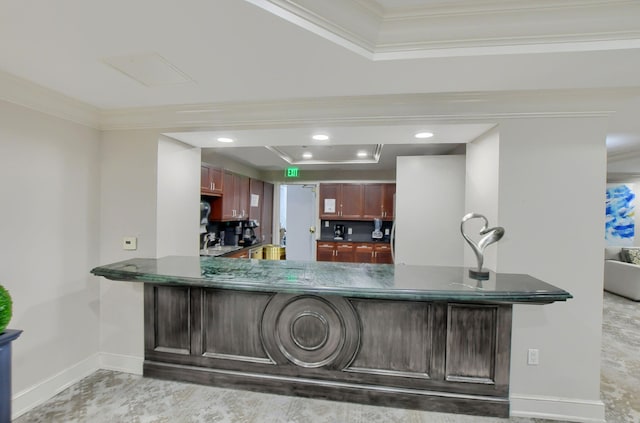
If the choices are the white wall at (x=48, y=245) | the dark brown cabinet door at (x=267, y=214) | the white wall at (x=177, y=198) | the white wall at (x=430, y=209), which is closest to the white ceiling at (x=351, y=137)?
the white wall at (x=177, y=198)

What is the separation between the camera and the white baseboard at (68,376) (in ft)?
6.46

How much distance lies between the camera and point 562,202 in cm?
200

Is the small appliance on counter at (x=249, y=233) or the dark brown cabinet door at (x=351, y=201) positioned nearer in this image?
the small appliance on counter at (x=249, y=233)

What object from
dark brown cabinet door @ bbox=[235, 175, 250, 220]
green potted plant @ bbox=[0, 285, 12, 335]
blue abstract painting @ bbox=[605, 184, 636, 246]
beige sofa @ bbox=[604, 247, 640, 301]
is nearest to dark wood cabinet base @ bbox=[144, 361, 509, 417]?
green potted plant @ bbox=[0, 285, 12, 335]

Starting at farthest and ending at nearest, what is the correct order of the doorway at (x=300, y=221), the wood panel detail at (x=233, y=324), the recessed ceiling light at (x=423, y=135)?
the doorway at (x=300, y=221) → the recessed ceiling light at (x=423, y=135) → the wood panel detail at (x=233, y=324)

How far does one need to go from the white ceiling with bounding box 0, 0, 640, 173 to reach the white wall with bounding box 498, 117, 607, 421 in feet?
1.23

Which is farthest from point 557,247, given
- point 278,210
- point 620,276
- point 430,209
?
point 278,210

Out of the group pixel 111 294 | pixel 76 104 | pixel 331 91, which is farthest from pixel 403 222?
pixel 76 104

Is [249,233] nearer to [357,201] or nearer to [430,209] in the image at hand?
[357,201]

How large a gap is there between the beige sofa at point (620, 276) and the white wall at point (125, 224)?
263 inches

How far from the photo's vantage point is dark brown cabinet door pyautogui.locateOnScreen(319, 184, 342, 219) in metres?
5.84

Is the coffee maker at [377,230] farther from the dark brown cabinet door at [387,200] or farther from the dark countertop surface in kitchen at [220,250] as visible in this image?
the dark countertop surface in kitchen at [220,250]

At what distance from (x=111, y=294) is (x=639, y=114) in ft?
15.3

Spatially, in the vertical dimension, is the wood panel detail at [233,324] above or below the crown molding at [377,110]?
below
